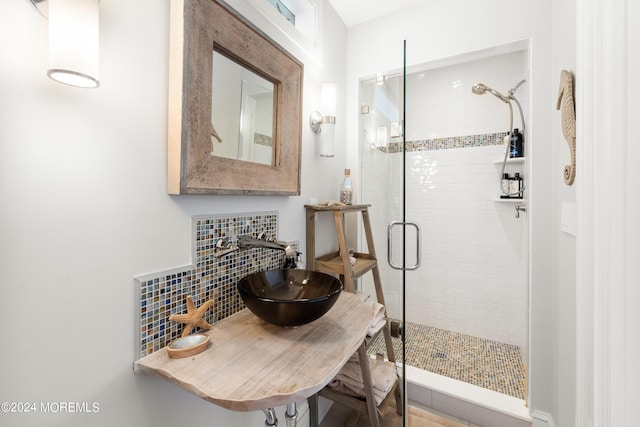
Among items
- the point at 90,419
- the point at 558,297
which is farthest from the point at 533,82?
the point at 90,419

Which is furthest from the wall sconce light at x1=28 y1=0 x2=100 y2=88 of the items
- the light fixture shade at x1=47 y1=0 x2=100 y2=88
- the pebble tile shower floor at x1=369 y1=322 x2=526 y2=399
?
the pebble tile shower floor at x1=369 y1=322 x2=526 y2=399

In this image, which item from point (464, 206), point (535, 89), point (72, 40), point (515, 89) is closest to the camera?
point (72, 40)

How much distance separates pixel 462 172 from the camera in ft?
8.07

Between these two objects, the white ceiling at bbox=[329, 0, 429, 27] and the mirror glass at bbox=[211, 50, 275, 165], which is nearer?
the mirror glass at bbox=[211, 50, 275, 165]

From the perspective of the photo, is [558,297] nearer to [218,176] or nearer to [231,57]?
[218,176]

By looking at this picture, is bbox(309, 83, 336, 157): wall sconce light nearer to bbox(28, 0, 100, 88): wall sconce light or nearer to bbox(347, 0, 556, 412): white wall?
bbox(347, 0, 556, 412): white wall

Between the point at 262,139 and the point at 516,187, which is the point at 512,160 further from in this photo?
the point at 262,139

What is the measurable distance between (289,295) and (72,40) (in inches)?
40.5

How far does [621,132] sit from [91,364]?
138cm

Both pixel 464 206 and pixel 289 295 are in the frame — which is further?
pixel 464 206

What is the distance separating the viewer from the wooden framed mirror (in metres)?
0.85

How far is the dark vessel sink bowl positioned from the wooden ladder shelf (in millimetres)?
318

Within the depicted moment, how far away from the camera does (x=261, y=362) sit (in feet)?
2.51

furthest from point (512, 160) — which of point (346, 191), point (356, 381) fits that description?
point (356, 381)
